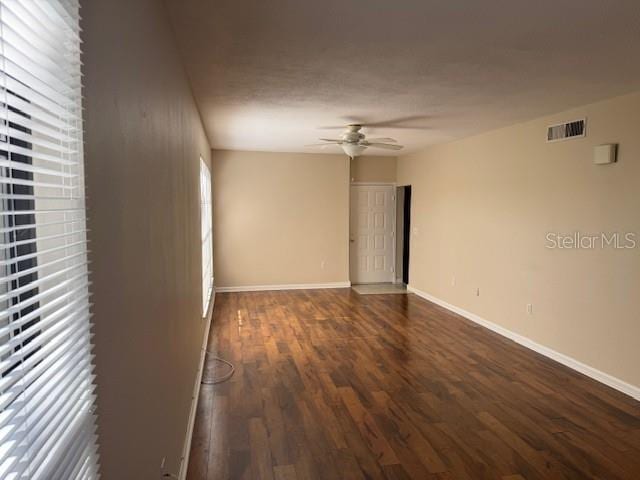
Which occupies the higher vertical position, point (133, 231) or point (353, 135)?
point (353, 135)

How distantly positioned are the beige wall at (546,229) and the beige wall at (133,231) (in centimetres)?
375

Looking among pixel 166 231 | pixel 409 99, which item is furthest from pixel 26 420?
pixel 409 99

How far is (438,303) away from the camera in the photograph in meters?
6.86

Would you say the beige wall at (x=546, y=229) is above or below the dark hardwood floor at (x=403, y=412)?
above

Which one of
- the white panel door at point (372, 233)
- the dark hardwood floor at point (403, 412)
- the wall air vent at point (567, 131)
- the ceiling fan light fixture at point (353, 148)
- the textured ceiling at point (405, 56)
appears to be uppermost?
the textured ceiling at point (405, 56)

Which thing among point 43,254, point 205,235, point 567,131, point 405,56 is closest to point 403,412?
point 405,56

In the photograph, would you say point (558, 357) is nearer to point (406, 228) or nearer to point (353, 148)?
point (353, 148)

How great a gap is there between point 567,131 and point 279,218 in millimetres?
4890

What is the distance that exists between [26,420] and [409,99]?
3.75 metres

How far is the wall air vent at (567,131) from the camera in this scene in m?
4.09

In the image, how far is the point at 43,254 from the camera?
2.50 ft

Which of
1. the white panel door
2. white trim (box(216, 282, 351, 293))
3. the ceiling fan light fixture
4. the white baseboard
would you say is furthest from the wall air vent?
white trim (box(216, 282, 351, 293))

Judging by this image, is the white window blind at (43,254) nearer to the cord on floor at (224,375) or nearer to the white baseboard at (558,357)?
the cord on floor at (224,375)

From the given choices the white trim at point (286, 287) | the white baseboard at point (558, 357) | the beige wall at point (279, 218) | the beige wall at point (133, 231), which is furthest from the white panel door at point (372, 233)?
the beige wall at point (133, 231)
